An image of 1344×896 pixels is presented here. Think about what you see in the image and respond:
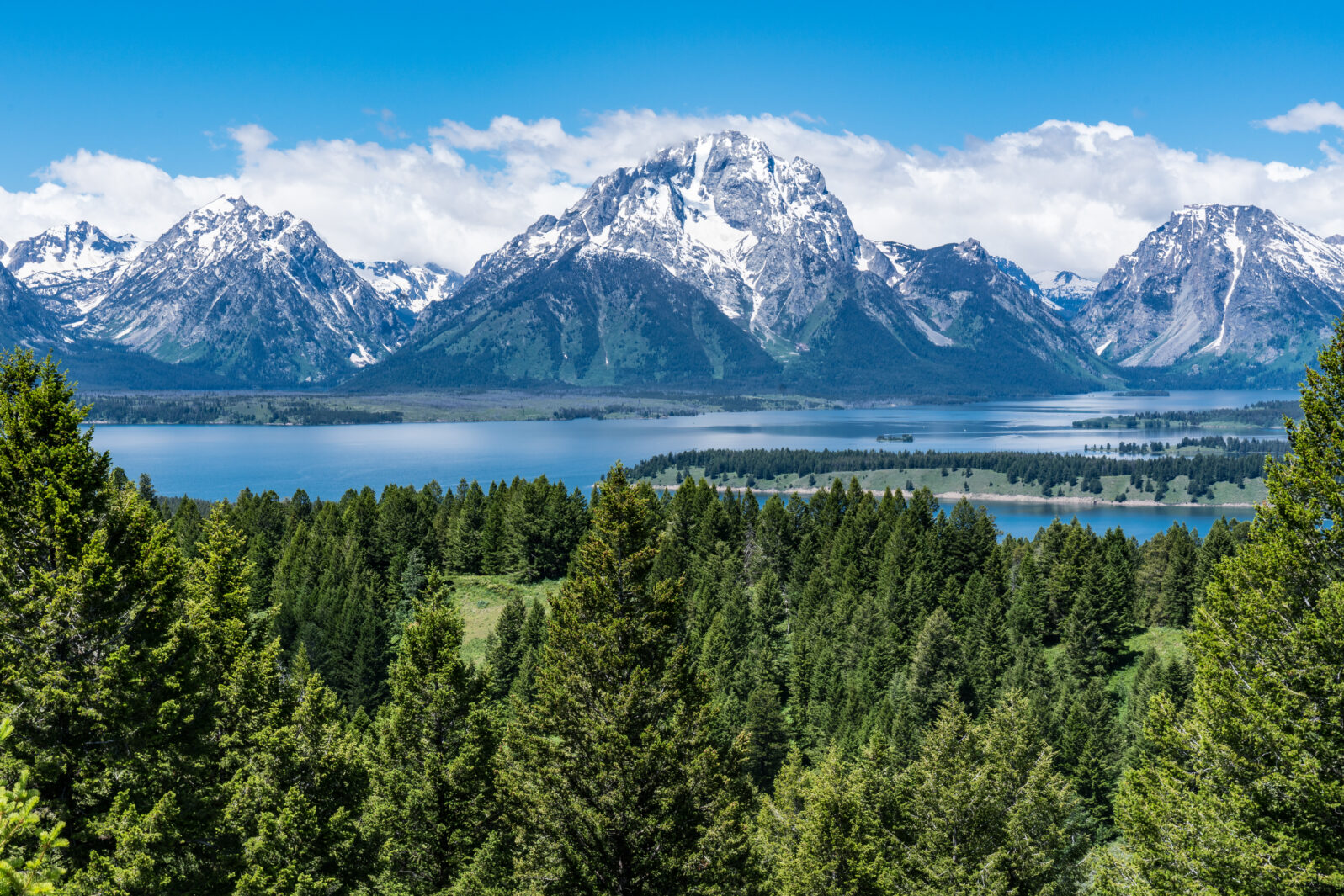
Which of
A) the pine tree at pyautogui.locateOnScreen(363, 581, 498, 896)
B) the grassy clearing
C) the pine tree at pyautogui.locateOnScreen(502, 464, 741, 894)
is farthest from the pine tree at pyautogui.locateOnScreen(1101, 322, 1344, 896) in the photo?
the grassy clearing

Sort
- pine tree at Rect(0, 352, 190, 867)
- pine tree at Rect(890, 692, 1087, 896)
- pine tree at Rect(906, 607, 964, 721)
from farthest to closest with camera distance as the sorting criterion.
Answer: pine tree at Rect(906, 607, 964, 721) < pine tree at Rect(890, 692, 1087, 896) < pine tree at Rect(0, 352, 190, 867)

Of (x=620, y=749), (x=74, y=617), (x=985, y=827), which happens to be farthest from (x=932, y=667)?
(x=74, y=617)

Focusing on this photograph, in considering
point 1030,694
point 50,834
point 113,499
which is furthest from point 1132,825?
point 1030,694

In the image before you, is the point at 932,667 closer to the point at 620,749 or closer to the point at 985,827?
the point at 985,827

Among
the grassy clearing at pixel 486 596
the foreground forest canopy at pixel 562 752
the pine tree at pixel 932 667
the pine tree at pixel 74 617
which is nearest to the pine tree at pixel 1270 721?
the foreground forest canopy at pixel 562 752

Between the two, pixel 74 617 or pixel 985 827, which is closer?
pixel 74 617

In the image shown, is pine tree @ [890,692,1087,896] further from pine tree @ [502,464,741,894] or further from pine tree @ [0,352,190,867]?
pine tree @ [0,352,190,867]

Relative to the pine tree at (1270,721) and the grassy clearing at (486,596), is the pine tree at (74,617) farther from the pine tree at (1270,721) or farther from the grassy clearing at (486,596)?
the grassy clearing at (486,596)
